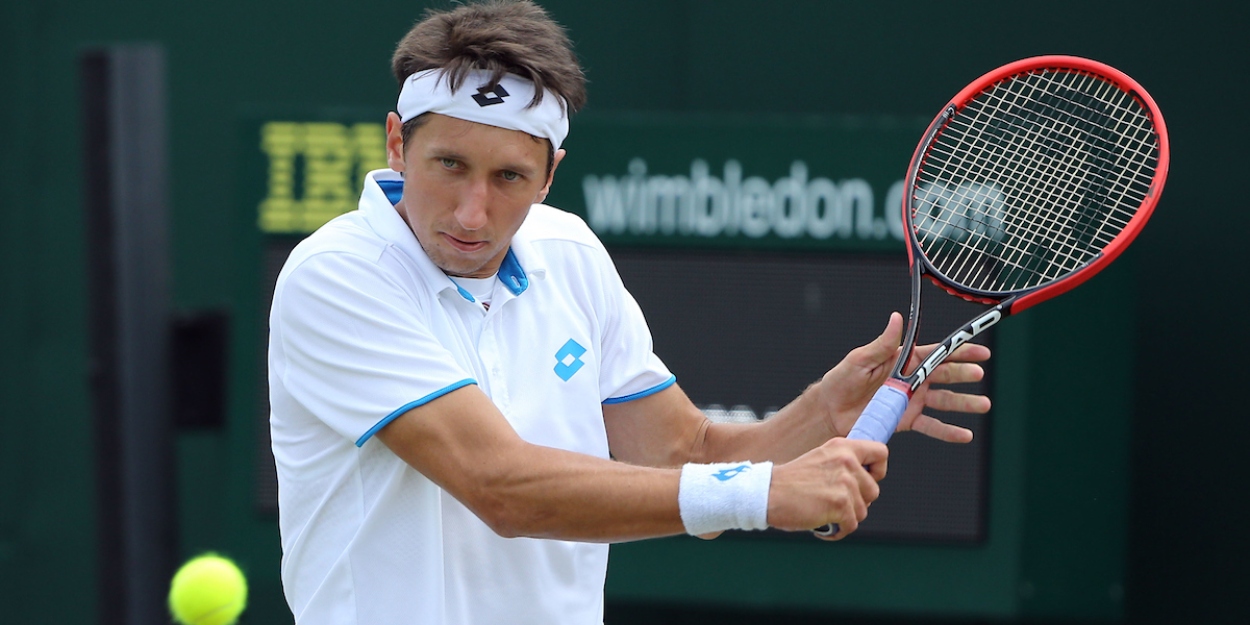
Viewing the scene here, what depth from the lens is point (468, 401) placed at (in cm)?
194

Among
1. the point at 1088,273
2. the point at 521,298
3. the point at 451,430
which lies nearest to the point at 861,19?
the point at 1088,273

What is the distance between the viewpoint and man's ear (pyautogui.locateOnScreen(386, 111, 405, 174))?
2170 millimetres

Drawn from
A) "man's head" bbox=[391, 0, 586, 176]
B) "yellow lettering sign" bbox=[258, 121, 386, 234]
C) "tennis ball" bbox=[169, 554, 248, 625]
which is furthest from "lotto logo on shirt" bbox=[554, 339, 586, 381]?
"yellow lettering sign" bbox=[258, 121, 386, 234]

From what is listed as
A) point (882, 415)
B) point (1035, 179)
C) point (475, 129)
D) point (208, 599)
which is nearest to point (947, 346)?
point (882, 415)

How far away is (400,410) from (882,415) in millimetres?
709

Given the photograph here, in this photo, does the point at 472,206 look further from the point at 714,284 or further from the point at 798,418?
the point at 714,284

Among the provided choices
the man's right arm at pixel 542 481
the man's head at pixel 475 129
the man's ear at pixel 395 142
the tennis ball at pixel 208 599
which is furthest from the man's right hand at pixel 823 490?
the tennis ball at pixel 208 599

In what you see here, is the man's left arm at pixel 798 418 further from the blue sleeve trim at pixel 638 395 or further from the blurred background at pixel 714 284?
the blurred background at pixel 714 284

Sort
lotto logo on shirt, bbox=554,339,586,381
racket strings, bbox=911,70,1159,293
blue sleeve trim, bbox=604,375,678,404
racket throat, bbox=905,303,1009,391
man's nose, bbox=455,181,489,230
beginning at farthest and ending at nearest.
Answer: racket strings, bbox=911,70,1159,293 → blue sleeve trim, bbox=604,375,678,404 → racket throat, bbox=905,303,1009,391 → lotto logo on shirt, bbox=554,339,586,381 → man's nose, bbox=455,181,489,230

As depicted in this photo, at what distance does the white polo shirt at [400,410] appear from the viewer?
6.49ft

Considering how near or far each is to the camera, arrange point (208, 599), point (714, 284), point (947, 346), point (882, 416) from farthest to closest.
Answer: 1. point (714, 284)
2. point (208, 599)
3. point (947, 346)
4. point (882, 416)

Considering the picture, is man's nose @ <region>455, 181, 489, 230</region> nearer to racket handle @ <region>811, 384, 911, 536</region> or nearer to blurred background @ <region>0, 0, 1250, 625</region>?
racket handle @ <region>811, 384, 911, 536</region>

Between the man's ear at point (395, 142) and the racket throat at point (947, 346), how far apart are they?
0.83 meters

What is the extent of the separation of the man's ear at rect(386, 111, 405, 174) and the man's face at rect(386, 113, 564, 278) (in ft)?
0.14
